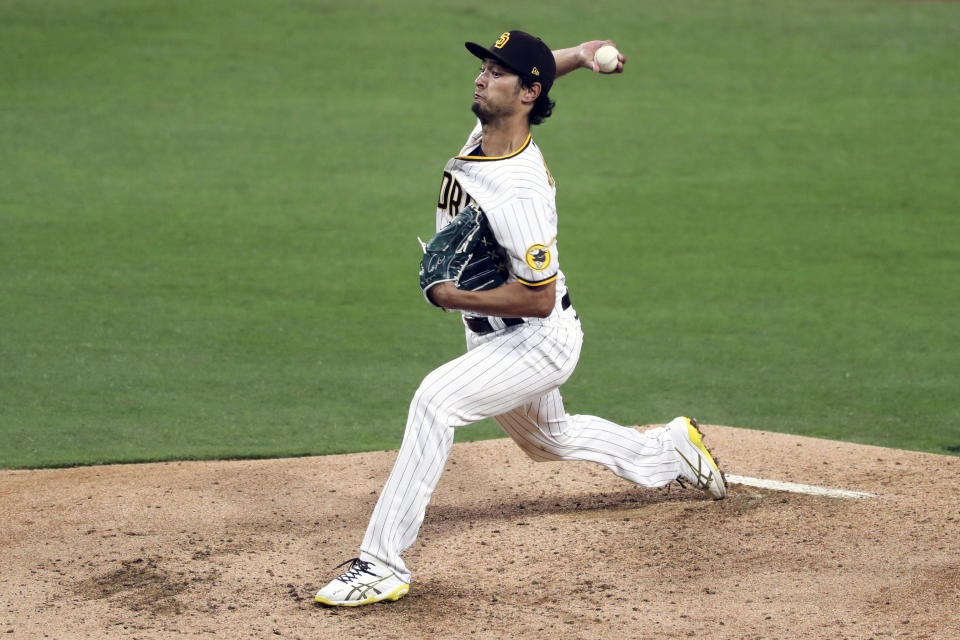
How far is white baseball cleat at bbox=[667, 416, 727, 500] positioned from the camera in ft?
14.6

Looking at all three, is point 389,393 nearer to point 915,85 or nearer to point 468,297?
point 468,297

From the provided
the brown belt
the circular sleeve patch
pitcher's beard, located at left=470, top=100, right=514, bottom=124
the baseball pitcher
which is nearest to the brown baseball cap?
the baseball pitcher

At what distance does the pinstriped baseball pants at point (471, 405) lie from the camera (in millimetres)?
3674

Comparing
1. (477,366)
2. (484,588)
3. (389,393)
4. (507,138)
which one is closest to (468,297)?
(477,366)

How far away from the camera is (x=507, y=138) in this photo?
3.84 meters

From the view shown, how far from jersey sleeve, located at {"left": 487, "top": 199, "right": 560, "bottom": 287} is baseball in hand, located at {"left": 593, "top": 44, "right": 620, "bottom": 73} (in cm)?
86

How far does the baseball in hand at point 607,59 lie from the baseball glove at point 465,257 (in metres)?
0.93

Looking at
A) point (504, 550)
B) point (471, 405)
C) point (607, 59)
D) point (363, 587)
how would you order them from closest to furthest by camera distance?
point (363, 587)
point (471, 405)
point (504, 550)
point (607, 59)

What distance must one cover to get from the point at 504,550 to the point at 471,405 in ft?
2.28

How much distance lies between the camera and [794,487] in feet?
15.4

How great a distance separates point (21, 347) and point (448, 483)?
318 cm

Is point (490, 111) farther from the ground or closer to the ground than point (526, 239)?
farther from the ground

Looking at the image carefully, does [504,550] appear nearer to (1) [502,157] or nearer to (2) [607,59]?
(1) [502,157]

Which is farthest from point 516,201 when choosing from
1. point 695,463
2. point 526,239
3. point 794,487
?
point 794,487
